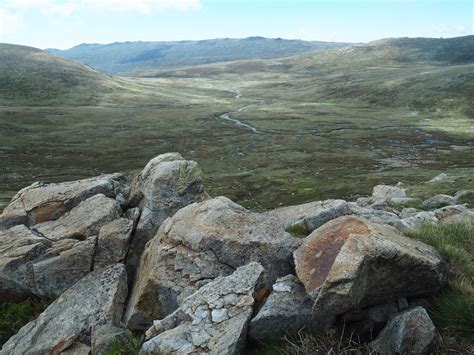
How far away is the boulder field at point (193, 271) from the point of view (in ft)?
34.2

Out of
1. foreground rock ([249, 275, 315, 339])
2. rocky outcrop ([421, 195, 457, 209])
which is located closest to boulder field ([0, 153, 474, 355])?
foreground rock ([249, 275, 315, 339])

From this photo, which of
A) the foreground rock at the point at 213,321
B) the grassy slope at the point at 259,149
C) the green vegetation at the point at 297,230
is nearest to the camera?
the foreground rock at the point at 213,321

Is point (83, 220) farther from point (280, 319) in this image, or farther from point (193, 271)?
point (280, 319)

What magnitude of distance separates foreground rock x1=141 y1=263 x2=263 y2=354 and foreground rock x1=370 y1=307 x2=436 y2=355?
10.9ft

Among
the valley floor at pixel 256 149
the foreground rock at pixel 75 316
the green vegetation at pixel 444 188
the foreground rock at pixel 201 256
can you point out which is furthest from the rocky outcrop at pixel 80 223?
the valley floor at pixel 256 149

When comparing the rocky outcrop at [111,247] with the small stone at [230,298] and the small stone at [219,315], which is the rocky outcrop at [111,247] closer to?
the small stone at [230,298]

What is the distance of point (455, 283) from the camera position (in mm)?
11117

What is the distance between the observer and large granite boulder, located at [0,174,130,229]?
2198 centimetres

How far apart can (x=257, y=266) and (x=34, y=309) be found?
1027 cm

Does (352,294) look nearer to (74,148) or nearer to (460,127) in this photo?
(74,148)

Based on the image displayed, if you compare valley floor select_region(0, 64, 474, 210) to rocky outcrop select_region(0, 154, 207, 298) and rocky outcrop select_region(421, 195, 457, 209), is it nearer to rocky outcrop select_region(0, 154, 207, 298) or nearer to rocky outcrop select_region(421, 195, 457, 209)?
rocky outcrop select_region(421, 195, 457, 209)

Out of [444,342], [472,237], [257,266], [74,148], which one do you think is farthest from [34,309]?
[74,148]

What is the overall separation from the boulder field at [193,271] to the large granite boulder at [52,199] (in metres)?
0.07

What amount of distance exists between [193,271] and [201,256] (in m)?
0.63
